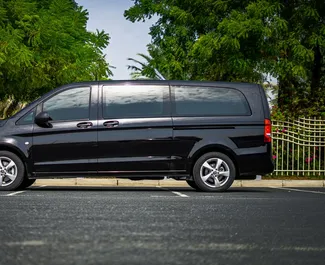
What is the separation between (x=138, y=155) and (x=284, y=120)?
7.90 metres

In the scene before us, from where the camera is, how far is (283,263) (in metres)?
4.67

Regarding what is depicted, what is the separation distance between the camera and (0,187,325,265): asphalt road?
191 inches

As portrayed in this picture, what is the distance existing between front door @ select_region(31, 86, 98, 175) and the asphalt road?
1580mm

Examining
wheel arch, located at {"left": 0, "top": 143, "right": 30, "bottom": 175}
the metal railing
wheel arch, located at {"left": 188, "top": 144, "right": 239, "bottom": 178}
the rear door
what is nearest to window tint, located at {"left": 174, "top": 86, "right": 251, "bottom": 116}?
the rear door

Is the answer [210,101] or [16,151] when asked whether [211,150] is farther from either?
[16,151]

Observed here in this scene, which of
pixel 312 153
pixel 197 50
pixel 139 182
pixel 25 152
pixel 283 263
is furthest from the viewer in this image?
pixel 197 50

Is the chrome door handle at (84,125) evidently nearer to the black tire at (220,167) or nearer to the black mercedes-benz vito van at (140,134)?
the black mercedes-benz vito van at (140,134)

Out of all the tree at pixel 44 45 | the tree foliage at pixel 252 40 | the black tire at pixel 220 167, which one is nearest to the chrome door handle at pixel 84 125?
the black tire at pixel 220 167

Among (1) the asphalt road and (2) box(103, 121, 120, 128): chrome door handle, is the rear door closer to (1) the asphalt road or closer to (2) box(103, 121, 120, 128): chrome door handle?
(2) box(103, 121, 120, 128): chrome door handle

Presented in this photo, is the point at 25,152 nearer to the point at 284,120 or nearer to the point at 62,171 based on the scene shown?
the point at 62,171

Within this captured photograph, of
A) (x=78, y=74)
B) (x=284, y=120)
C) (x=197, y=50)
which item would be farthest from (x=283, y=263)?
(x=78, y=74)

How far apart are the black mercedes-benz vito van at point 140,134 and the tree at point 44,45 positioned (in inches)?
324

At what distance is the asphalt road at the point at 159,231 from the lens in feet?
15.9

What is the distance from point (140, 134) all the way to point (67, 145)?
4.17 ft
